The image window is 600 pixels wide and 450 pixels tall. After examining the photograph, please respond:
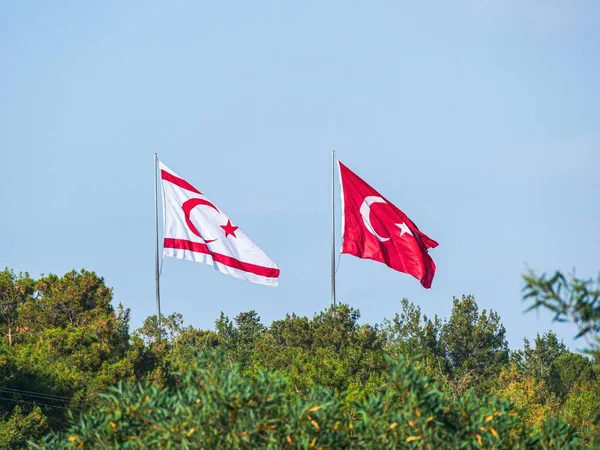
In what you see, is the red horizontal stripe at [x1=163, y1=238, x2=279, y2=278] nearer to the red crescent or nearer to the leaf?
the red crescent

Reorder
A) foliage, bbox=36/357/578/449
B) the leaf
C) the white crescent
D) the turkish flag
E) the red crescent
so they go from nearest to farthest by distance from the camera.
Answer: foliage, bbox=36/357/578/449 → the leaf → the turkish flag → the white crescent → the red crescent

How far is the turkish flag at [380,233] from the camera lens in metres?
54.2

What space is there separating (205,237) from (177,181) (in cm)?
430

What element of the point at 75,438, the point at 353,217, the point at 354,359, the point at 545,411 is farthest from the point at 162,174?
the point at 75,438

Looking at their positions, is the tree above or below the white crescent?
above

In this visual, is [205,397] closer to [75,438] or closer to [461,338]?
[75,438]

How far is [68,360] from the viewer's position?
69.7m

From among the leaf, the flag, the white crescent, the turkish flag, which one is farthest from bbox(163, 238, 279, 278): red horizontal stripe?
the leaf

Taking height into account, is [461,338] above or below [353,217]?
above

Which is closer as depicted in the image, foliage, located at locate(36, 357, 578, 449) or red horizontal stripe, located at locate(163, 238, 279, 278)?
foliage, located at locate(36, 357, 578, 449)

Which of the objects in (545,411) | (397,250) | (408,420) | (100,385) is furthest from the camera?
(545,411)

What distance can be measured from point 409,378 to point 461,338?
88855 millimetres

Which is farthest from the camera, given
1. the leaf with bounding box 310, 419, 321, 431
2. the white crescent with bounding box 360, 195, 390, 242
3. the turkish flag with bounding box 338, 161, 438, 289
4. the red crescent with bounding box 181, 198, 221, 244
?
the red crescent with bounding box 181, 198, 221, 244

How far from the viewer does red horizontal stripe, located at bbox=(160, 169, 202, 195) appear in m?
61.2
